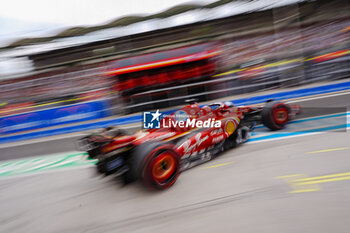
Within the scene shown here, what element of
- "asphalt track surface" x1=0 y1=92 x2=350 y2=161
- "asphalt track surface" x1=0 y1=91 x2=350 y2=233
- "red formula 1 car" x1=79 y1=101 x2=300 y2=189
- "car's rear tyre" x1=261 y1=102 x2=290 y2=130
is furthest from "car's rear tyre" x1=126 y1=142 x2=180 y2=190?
"asphalt track surface" x1=0 y1=92 x2=350 y2=161

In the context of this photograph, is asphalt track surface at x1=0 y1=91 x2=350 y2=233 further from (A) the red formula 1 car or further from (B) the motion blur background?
(B) the motion blur background

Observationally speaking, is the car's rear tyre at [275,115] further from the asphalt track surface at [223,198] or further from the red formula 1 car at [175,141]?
the asphalt track surface at [223,198]

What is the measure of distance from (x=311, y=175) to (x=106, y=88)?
8616 mm

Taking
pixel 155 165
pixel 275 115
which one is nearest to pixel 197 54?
pixel 275 115

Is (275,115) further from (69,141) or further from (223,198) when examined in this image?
(69,141)

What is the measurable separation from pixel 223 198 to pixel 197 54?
717 centimetres

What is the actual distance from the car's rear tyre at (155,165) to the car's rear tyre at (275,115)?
2.47m

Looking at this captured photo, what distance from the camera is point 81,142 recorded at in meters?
2.72

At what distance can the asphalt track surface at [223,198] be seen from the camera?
1.97 m

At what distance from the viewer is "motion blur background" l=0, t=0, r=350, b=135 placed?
817 centimetres

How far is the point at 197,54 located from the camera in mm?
8375

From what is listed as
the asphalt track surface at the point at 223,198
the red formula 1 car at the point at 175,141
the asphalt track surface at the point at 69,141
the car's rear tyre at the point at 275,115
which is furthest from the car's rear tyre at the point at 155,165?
the asphalt track surface at the point at 69,141

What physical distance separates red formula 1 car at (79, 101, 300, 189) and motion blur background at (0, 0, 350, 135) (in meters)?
4.60

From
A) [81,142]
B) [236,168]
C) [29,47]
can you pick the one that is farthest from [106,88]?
[236,168]
